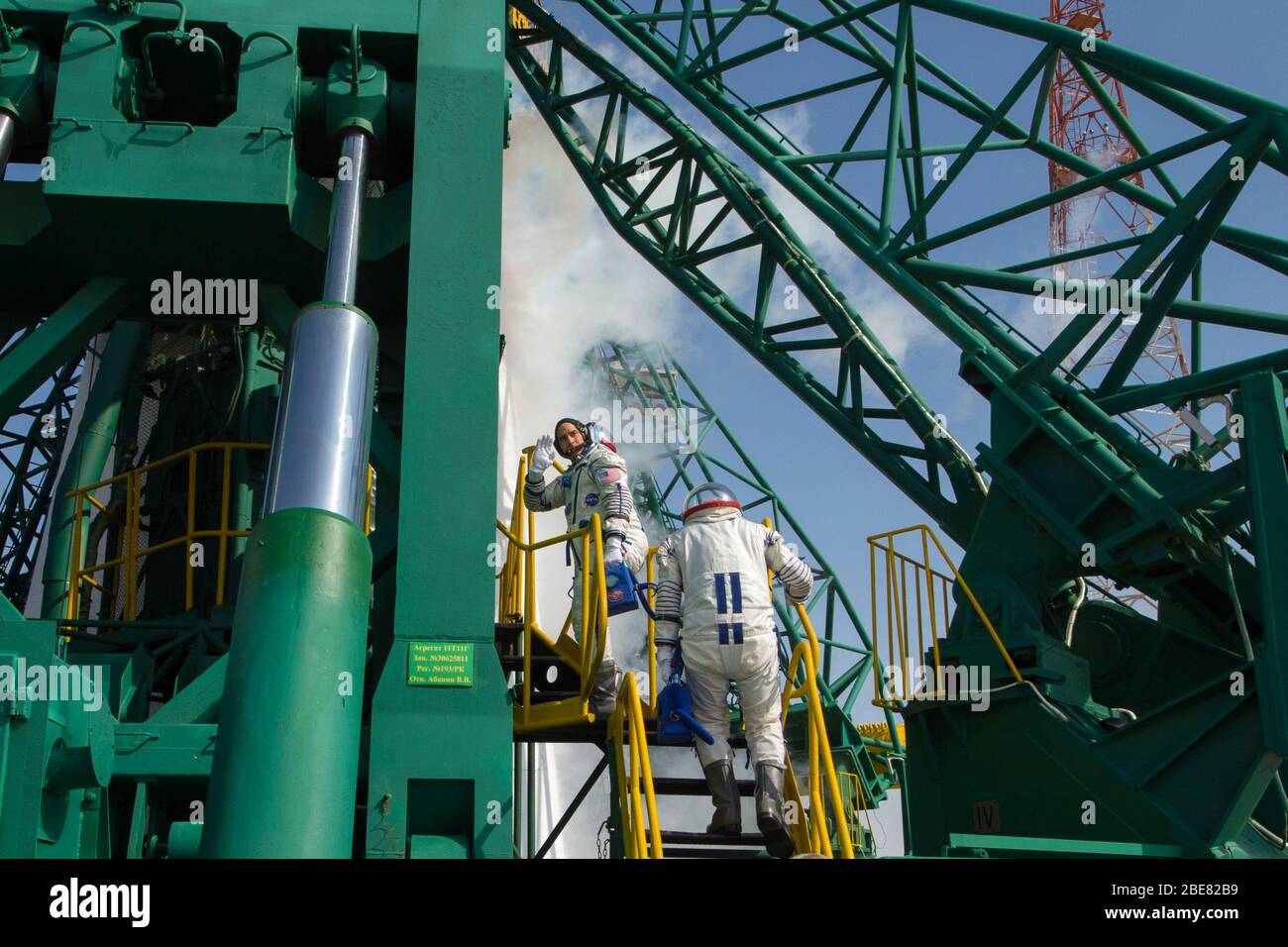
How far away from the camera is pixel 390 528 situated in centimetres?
748

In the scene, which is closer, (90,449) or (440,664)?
(440,664)

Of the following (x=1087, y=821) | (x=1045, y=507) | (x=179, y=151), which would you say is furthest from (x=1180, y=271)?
(x=179, y=151)

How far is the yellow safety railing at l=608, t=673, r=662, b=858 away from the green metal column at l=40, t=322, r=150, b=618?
682cm

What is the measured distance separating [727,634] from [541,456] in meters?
2.34

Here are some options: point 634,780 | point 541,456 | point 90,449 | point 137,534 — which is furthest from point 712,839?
point 90,449

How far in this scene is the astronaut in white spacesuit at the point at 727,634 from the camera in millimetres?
6281

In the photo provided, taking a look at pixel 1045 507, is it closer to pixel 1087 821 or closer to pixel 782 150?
pixel 1087 821

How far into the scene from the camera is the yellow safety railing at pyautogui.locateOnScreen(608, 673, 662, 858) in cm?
Result: 561

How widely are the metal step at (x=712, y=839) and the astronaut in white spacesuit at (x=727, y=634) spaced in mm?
88

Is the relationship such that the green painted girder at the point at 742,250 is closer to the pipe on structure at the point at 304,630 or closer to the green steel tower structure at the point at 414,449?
the green steel tower structure at the point at 414,449

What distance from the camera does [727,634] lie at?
644 cm

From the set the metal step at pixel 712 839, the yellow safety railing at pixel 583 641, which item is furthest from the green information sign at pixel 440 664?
the metal step at pixel 712 839

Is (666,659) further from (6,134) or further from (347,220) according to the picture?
(6,134)
